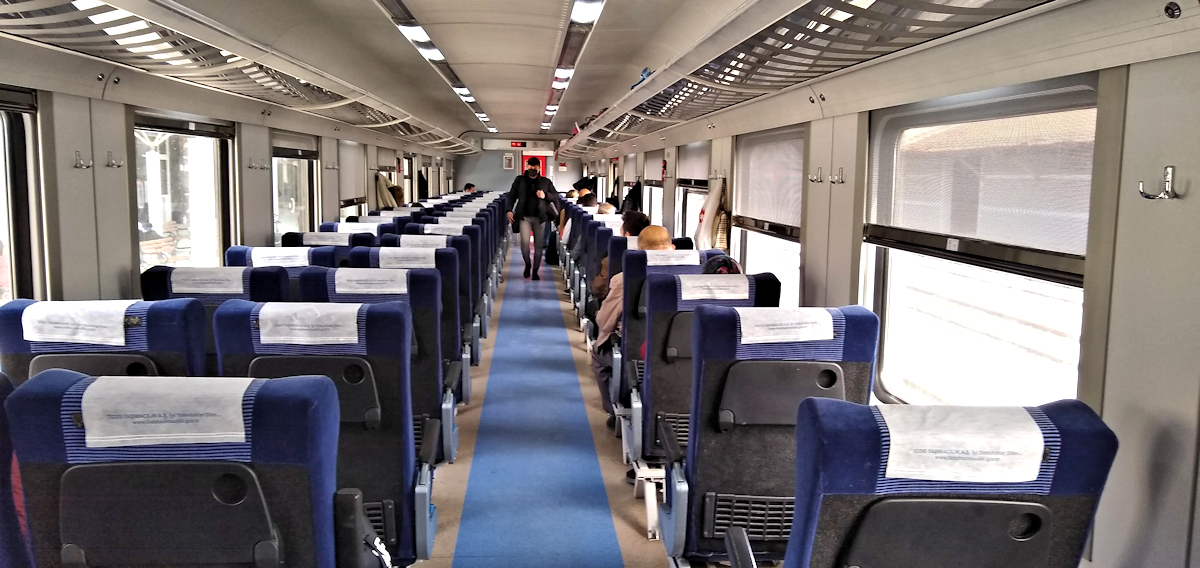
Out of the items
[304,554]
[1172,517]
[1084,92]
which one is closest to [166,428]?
[304,554]

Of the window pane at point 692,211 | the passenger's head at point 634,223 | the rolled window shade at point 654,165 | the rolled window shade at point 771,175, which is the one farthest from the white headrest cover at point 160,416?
the rolled window shade at point 654,165

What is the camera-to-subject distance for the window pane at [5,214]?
4633mm

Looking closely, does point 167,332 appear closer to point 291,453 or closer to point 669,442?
point 291,453

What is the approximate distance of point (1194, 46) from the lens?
87.0 inches

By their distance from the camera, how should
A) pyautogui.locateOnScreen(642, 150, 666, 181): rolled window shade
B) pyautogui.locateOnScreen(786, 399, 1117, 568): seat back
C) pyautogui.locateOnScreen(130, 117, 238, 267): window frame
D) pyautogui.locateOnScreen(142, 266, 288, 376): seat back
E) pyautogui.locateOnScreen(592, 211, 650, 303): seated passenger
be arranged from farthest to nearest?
pyautogui.locateOnScreen(642, 150, 666, 181): rolled window shade < pyautogui.locateOnScreen(130, 117, 238, 267): window frame < pyautogui.locateOnScreen(592, 211, 650, 303): seated passenger < pyautogui.locateOnScreen(142, 266, 288, 376): seat back < pyautogui.locateOnScreen(786, 399, 1117, 568): seat back

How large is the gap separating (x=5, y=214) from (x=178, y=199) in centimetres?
276

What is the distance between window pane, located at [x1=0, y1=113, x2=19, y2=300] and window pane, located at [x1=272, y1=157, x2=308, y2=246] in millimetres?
4702

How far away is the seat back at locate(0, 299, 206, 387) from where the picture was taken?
9.14 feet

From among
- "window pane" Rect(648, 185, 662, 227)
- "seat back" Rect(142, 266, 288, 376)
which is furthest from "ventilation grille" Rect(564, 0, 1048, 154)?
"window pane" Rect(648, 185, 662, 227)

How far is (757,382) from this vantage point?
297cm

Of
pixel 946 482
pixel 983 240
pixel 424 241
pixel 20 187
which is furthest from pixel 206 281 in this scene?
pixel 946 482

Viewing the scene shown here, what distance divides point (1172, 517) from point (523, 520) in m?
2.83

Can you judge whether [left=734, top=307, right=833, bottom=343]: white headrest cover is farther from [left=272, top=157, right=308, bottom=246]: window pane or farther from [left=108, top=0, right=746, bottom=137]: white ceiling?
[left=272, top=157, right=308, bottom=246]: window pane

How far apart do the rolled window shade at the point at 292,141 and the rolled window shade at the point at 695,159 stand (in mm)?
4749
